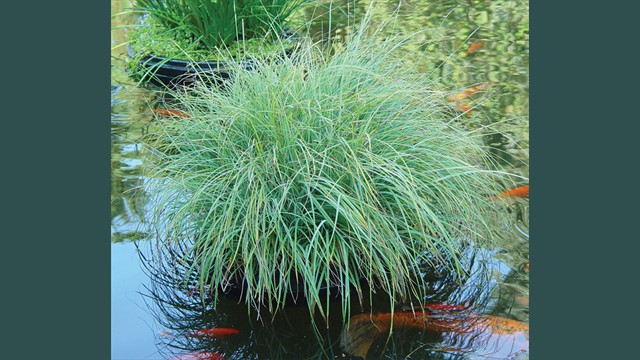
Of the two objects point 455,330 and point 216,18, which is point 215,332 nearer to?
point 455,330

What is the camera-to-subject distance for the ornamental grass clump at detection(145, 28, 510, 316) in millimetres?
3604

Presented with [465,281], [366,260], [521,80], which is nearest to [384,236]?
[366,260]

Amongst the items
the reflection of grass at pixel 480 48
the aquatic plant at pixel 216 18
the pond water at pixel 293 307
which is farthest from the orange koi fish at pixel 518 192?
the aquatic plant at pixel 216 18

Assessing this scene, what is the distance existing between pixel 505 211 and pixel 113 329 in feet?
6.99

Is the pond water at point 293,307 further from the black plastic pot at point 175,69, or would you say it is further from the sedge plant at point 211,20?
the sedge plant at point 211,20

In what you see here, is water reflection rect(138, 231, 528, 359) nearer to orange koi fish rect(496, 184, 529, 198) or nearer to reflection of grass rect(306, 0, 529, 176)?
orange koi fish rect(496, 184, 529, 198)

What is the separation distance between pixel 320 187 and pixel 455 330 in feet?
2.86

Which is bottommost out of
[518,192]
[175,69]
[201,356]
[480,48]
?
[201,356]

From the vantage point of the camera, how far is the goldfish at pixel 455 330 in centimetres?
358

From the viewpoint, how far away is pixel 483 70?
20.7ft

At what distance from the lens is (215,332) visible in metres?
3.72

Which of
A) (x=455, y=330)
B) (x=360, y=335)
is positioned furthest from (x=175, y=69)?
(x=455, y=330)

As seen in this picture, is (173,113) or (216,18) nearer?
(173,113)

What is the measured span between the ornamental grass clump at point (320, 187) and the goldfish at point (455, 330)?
13cm
